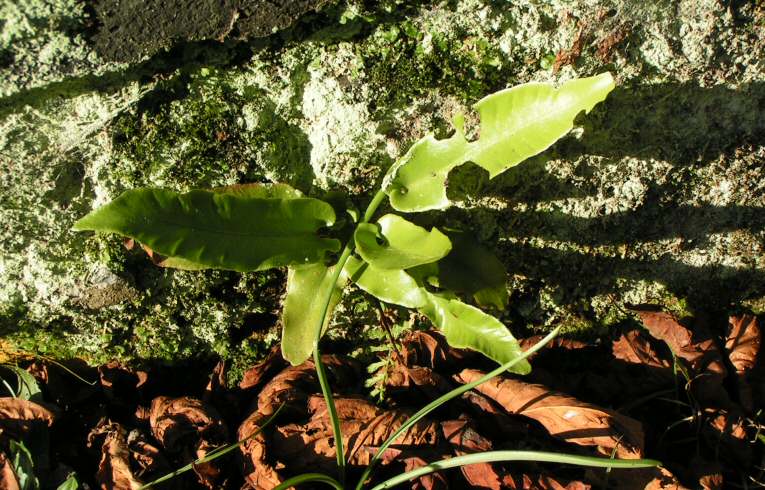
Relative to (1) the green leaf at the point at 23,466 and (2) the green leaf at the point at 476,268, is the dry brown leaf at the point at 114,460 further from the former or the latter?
(2) the green leaf at the point at 476,268

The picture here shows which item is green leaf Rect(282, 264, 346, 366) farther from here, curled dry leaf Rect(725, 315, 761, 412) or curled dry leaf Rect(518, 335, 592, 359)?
curled dry leaf Rect(725, 315, 761, 412)

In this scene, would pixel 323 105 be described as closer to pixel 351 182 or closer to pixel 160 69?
pixel 351 182

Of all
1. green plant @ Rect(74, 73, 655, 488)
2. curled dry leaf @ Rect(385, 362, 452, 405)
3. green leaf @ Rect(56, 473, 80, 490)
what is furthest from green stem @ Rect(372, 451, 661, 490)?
green leaf @ Rect(56, 473, 80, 490)

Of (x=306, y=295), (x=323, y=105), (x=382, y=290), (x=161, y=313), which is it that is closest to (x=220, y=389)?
(x=161, y=313)

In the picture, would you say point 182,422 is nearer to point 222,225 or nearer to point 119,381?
point 119,381

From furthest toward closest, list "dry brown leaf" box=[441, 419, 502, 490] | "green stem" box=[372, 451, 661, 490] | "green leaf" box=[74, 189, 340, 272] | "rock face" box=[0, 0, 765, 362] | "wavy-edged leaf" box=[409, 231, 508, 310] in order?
"wavy-edged leaf" box=[409, 231, 508, 310]
"dry brown leaf" box=[441, 419, 502, 490]
"rock face" box=[0, 0, 765, 362]
"green leaf" box=[74, 189, 340, 272]
"green stem" box=[372, 451, 661, 490]

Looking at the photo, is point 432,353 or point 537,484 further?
point 432,353

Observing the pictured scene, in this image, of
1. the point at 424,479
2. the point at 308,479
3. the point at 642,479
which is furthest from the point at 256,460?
the point at 642,479
